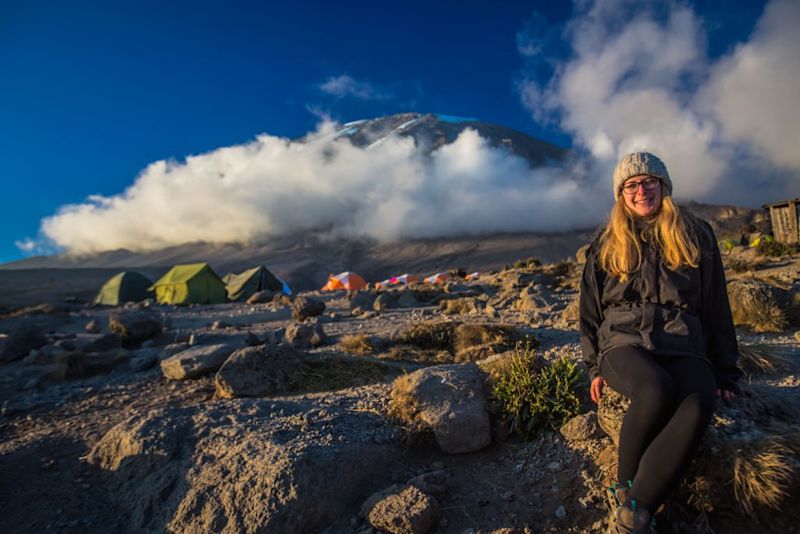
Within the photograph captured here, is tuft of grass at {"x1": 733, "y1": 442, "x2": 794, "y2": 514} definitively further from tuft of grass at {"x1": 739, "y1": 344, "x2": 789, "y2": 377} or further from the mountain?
the mountain

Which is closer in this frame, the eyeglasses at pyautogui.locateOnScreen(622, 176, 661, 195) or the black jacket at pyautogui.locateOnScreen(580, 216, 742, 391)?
the black jacket at pyautogui.locateOnScreen(580, 216, 742, 391)

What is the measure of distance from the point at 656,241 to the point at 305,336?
277 inches

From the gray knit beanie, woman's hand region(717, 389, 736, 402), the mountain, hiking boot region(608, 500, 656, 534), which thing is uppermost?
the mountain

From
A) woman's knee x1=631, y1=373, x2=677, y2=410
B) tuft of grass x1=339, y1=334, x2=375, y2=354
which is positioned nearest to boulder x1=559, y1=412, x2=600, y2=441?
woman's knee x1=631, y1=373, x2=677, y2=410

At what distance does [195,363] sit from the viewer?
6.70m

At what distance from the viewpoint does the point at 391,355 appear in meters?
6.81

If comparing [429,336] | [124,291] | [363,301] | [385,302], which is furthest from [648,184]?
[124,291]

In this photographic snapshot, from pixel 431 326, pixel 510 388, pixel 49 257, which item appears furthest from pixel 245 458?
pixel 49 257

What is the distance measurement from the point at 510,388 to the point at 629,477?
1398mm

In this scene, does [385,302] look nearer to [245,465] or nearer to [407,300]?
[407,300]

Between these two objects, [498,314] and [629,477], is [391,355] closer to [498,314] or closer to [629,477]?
[498,314]

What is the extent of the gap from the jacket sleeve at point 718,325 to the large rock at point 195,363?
6347 mm

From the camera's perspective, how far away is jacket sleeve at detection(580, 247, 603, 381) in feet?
10.2

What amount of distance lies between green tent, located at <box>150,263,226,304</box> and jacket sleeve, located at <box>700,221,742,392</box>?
2722 centimetres
